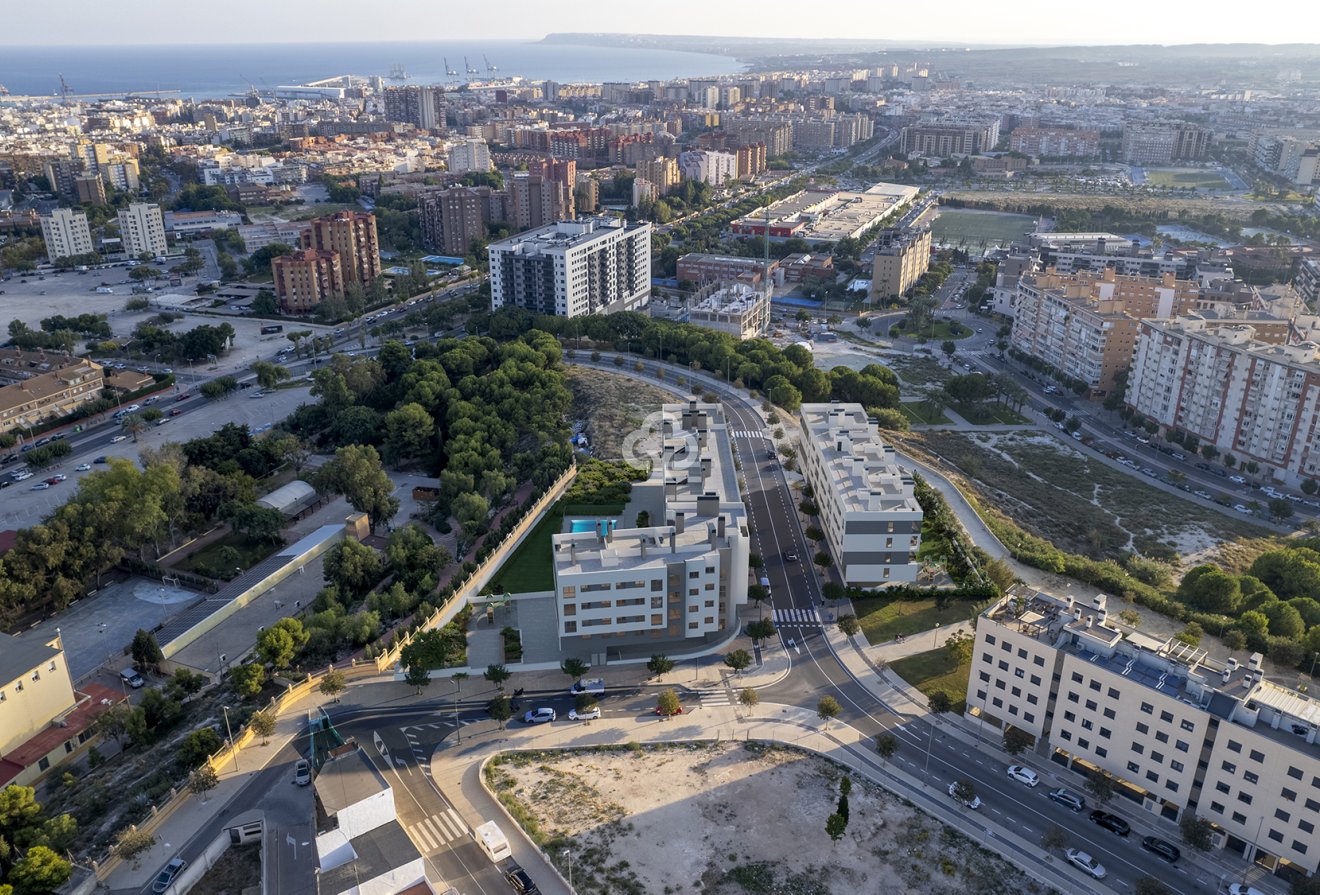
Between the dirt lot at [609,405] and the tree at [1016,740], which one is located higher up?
the tree at [1016,740]

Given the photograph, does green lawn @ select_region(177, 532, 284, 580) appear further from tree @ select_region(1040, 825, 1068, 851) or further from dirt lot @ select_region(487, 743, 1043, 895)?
tree @ select_region(1040, 825, 1068, 851)

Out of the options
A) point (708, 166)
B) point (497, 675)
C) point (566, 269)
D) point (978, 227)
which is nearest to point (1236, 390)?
point (566, 269)

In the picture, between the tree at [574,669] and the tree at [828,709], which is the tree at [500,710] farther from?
the tree at [828,709]

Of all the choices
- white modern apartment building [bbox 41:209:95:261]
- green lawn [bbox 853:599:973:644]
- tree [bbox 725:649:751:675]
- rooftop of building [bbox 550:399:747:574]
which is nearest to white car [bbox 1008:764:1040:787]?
green lawn [bbox 853:599:973:644]

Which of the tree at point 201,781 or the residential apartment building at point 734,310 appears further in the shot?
the residential apartment building at point 734,310

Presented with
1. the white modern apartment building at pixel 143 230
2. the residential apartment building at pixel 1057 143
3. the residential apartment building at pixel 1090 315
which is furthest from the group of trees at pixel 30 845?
the residential apartment building at pixel 1057 143

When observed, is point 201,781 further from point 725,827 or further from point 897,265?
point 897,265

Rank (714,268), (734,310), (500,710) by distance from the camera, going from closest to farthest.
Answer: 1. (500,710)
2. (734,310)
3. (714,268)
